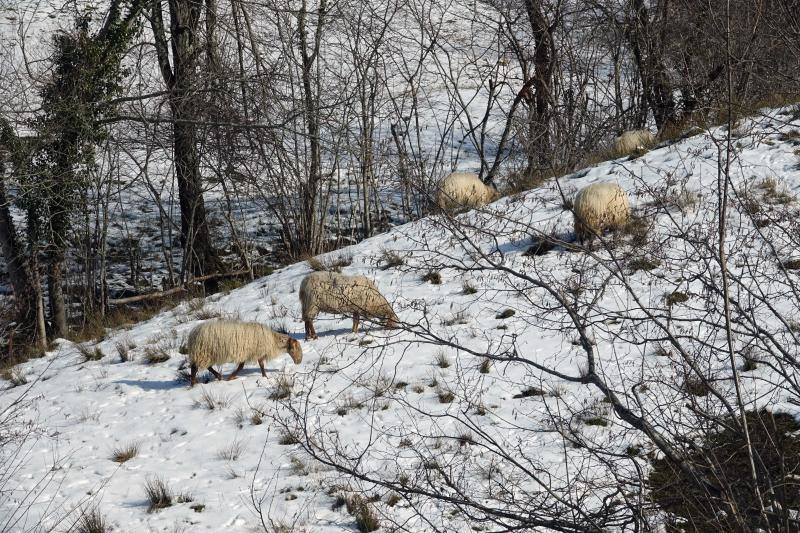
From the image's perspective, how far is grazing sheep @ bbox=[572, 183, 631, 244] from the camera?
10.3 metres

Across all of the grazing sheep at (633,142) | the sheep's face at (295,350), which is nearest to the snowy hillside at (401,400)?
the sheep's face at (295,350)

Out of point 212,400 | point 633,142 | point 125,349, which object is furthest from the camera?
point 633,142

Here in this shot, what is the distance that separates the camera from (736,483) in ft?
12.4

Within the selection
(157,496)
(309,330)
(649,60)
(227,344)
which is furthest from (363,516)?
(649,60)

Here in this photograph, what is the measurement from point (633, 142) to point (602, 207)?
460 cm

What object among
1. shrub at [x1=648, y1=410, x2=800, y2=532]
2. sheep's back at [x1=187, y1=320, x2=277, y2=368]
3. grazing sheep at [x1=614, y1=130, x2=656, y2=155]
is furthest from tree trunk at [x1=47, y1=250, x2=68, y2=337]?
shrub at [x1=648, y1=410, x2=800, y2=532]

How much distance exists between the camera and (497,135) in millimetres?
22516

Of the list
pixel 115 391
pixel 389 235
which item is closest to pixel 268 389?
pixel 115 391

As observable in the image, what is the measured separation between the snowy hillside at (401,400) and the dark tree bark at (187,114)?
3943 millimetres

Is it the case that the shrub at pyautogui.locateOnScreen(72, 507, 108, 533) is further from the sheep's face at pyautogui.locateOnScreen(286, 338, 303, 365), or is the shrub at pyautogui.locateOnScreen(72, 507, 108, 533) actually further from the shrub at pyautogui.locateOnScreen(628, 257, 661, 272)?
the shrub at pyautogui.locateOnScreen(628, 257, 661, 272)

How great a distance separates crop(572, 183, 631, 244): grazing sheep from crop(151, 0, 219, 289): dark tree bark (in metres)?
6.59

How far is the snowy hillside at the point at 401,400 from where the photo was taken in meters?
5.42

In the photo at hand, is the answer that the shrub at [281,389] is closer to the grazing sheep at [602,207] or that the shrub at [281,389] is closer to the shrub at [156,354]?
the shrub at [156,354]

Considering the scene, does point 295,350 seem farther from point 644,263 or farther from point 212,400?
point 644,263
